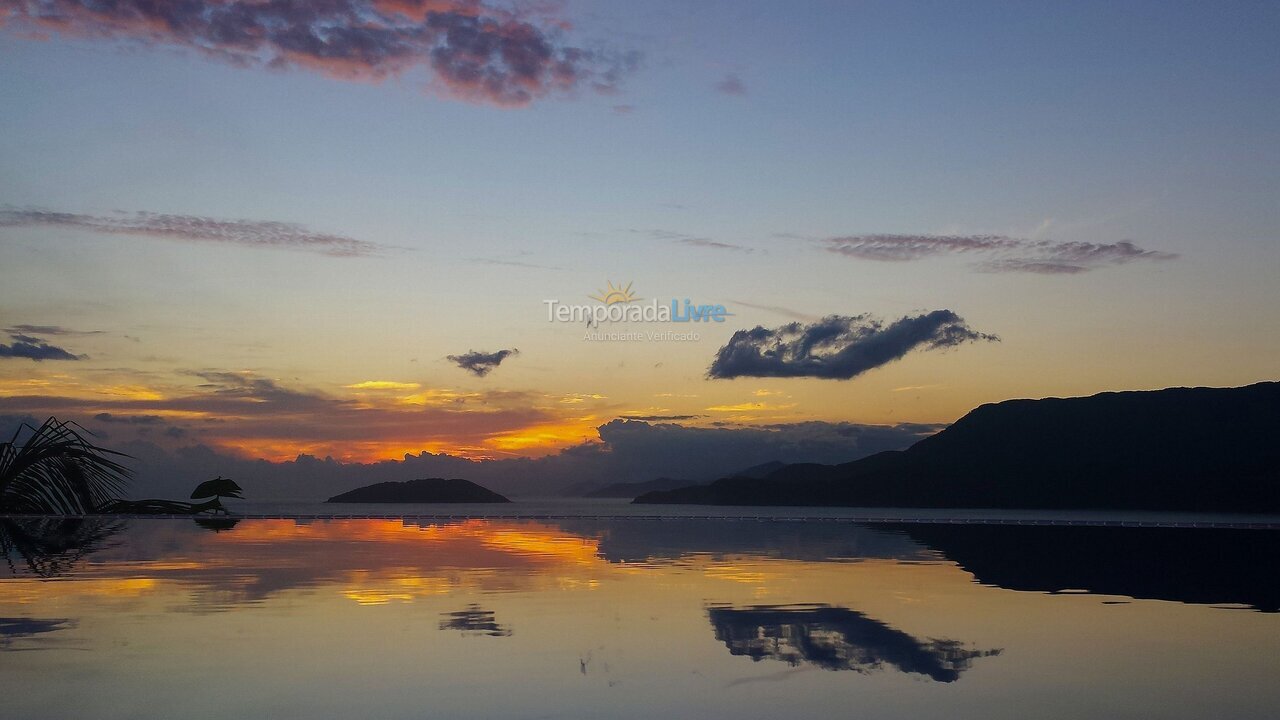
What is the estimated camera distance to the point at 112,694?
17734mm

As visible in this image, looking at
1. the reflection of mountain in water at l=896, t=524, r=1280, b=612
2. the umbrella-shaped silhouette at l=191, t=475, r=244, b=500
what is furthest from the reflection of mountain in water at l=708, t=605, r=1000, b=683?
the umbrella-shaped silhouette at l=191, t=475, r=244, b=500

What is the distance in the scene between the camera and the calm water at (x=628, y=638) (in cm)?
1783

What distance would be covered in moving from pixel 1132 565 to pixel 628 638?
34813 millimetres

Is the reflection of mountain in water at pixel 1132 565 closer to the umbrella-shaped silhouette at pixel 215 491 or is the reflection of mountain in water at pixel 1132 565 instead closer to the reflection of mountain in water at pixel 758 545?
the reflection of mountain in water at pixel 758 545

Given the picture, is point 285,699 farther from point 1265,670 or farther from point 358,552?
point 358,552

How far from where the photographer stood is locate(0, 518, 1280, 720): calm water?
1783cm

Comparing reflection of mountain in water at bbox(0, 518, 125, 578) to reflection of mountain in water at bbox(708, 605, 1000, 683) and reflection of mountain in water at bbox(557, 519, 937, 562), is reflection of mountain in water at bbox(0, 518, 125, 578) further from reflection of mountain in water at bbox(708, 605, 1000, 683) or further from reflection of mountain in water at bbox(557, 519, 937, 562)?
reflection of mountain in water at bbox(708, 605, 1000, 683)

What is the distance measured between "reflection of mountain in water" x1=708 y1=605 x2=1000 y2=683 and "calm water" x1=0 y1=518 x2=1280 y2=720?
0.12m

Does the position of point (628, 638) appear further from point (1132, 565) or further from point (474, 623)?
point (1132, 565)

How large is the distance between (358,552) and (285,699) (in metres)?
40.0

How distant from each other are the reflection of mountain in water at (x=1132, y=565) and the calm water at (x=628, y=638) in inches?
14.8

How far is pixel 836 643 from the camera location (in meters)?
23.5

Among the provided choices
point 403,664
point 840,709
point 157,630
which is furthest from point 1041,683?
point 157,630

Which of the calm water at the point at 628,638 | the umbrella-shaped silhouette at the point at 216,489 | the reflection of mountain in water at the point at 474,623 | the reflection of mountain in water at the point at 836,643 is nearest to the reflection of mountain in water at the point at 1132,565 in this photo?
A: the calm water at the point at 628,638
